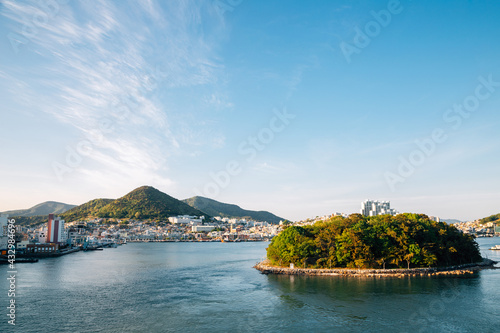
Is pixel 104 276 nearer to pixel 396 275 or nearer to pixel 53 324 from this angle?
pixel 53 324

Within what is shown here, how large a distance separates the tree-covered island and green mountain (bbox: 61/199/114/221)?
82.2 m

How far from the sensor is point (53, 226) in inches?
1586

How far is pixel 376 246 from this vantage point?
1928cm

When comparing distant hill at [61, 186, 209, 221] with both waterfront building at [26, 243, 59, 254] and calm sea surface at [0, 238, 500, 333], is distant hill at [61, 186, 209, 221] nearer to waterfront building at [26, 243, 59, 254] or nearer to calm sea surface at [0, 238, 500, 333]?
waterfront building at [26, 243, 59, 254]

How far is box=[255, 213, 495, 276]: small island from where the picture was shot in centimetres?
1870

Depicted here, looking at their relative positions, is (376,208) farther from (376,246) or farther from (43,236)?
(43,236)

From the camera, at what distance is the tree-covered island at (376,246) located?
62.1 feet

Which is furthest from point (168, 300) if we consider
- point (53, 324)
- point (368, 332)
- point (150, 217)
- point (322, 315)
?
point (150, 217)

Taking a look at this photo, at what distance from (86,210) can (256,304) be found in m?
95.8

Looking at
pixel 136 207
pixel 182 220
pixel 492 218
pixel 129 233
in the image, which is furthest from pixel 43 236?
pixel 492 218

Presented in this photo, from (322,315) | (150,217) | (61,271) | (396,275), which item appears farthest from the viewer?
(150,217)

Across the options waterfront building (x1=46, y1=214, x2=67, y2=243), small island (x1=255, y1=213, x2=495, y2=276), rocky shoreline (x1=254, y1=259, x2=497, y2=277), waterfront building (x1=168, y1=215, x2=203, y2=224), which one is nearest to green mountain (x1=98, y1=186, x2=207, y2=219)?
waterfront building (x1=168, y1=215, x2=203, y2=224)

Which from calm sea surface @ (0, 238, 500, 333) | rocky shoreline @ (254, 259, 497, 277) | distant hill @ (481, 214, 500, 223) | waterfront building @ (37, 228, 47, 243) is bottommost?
calm sea surface @ (0, 238, 500, 333)

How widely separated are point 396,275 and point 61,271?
22.1 meters
